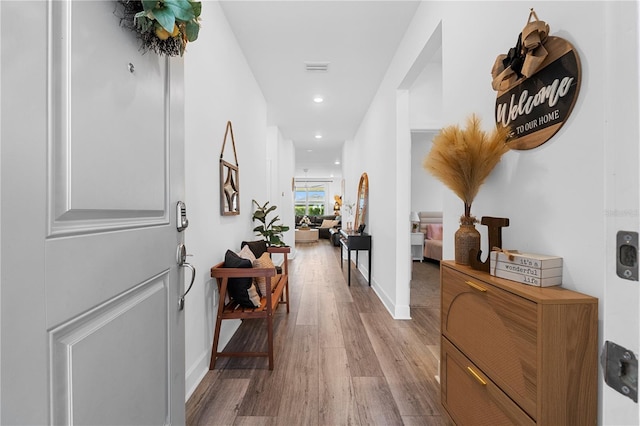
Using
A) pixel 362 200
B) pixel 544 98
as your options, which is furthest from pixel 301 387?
pixel 362 200

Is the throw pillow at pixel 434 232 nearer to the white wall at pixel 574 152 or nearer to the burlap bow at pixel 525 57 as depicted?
the white wall at pixel 574 152

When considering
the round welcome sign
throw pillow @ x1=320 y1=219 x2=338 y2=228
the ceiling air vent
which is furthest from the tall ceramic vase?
throw pillow @ x1=320 y1=219 x2=338 y2=228

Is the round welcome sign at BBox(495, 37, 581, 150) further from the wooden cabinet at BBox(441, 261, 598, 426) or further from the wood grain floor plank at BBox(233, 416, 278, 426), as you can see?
the wood grain floor plank at BBox(233, 416, 278, 426)

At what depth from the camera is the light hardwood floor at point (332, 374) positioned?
1582 mm

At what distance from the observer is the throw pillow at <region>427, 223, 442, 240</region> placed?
6277 millimetres

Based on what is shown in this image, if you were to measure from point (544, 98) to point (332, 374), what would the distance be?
1.93 m

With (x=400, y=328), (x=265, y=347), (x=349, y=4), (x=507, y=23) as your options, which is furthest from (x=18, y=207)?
(x=400, y=328)

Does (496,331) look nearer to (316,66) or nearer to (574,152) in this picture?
(574,152)

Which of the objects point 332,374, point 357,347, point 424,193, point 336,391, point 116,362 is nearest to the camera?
point 116,362

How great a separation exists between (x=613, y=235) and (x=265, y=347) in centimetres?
239

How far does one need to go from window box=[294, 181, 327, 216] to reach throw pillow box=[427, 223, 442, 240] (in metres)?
7.90

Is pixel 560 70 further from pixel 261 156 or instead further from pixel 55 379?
pixel 261 156

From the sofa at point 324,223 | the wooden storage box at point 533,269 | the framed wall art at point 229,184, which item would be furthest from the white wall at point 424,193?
the wooden storage box at point 533,269

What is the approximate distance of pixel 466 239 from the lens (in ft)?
4.33
